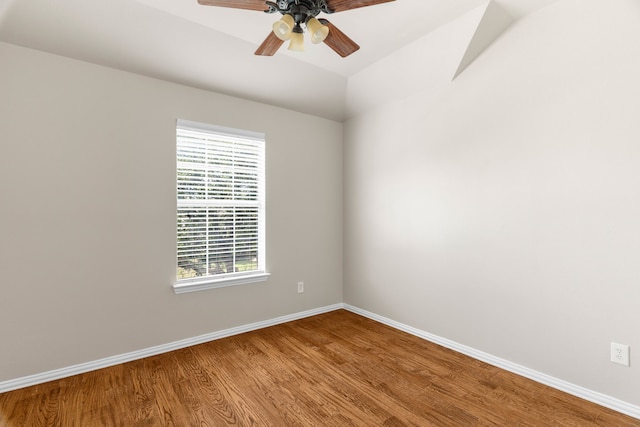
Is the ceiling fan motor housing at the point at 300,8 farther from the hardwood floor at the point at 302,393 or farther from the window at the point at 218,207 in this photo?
the hardwood floor at the point at 302,393

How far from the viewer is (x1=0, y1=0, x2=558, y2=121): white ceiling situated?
7.13 ft

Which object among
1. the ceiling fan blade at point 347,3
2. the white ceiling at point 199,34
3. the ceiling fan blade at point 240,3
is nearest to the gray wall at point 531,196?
the white ceiling at point 199,34

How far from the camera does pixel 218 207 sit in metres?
3.23

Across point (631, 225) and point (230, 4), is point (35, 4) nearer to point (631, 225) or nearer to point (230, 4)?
point (230, 4)

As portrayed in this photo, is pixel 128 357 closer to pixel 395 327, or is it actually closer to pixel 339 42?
pixel 395 327

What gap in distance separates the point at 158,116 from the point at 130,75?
0.37 meters

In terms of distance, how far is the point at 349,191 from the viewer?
4074 millimetres

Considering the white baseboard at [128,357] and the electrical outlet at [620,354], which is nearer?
the electrical outlet at [620,354]

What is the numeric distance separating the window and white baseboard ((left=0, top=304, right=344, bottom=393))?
1.58 ft

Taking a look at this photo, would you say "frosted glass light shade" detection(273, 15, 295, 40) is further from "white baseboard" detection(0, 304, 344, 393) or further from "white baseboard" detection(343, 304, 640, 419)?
"white baseboard" detection(343, 304, 640, 419)

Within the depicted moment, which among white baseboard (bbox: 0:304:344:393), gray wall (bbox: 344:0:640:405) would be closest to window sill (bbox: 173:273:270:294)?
white baseboard (bbox: 0:304:344:393)

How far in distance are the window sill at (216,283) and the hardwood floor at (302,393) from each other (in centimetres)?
54

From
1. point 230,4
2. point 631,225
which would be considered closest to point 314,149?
point 230,4

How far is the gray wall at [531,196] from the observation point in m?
2.00
